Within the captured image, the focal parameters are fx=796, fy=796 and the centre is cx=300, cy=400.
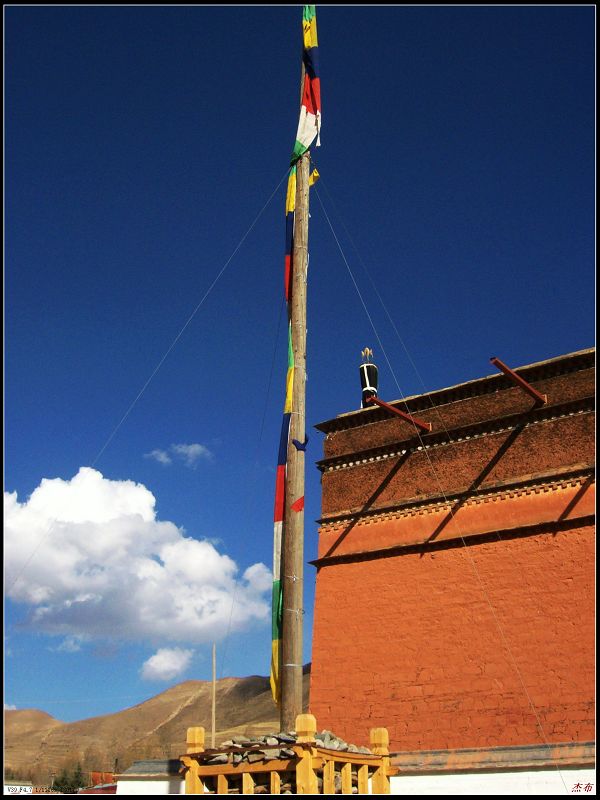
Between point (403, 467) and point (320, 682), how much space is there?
4579mm

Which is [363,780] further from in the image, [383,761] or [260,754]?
[260,754]

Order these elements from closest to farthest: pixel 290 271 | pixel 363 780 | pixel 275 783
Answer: pixel 275 783 < pixel 363 780 < pixel 290 271

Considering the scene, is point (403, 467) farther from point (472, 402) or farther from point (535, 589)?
point (535, 589)

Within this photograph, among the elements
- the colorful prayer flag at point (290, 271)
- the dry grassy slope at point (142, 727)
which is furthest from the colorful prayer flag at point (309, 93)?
the dry grassy slope at point (142, 727)

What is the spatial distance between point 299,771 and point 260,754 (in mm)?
556

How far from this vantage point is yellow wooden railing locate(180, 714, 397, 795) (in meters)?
6.60

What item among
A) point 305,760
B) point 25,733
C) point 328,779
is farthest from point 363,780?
point 25,733

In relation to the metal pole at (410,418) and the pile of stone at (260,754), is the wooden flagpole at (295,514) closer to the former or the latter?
the pile of stone at (260,754)

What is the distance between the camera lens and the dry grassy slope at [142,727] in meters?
54.8

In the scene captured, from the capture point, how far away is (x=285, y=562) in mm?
8688

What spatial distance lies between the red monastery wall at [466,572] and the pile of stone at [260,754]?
22.3 ft

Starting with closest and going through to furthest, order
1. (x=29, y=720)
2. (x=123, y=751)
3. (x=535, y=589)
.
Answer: (x=535, y=589) → (x=123, y=751) → (x=29, y=720)

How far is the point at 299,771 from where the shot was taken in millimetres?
6570

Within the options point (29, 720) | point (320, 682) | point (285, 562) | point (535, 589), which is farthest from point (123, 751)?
point (285, 562)
